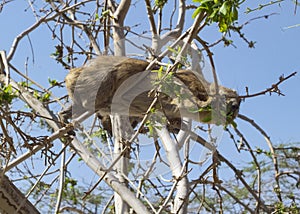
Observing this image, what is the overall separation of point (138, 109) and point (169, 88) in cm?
136

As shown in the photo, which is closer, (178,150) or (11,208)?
(11,208)

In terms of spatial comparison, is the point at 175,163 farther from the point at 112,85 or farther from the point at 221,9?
the point at 221,9

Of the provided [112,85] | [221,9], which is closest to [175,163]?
[112,85]

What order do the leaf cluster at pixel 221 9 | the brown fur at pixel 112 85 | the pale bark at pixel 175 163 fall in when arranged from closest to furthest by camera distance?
the leaf cluster at pixel 221 9 < the pale bark at pixel 175 163 < the brown fur at pixel 112 85

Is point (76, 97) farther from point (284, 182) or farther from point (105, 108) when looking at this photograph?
point (284, 182)

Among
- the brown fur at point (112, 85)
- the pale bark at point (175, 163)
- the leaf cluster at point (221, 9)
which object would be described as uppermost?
the brown fur at point (112, 85)

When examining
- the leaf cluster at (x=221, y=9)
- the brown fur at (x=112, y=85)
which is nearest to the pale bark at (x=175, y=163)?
the brown fur at (x=112, y=85)

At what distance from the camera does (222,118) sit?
2.38 metres

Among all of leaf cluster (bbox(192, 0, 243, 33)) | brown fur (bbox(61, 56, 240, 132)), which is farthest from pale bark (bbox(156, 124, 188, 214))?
leaf cluster (bbox(192, 0, 243, 33))

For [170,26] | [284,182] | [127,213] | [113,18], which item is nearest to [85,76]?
[113,18]

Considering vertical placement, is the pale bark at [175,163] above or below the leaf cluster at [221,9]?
above

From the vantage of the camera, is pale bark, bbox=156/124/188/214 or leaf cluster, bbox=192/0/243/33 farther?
pale bark, bbox=156/124/188/214

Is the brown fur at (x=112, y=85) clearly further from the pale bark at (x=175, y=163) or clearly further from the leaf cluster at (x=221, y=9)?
the leaf cluster at (x=221, y=9)

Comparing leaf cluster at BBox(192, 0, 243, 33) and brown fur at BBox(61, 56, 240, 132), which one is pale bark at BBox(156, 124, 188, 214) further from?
leaf cluster at BBox(192, 0, 243, 33)
